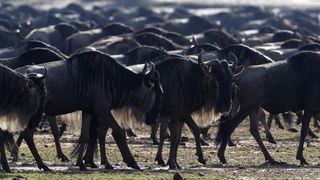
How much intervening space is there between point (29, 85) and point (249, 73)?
3.75 meters

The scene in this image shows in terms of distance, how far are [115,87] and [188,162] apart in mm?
1695

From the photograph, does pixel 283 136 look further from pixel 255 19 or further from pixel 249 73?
pixel 255 19

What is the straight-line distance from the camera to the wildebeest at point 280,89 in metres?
16.1

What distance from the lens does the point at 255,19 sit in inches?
3007

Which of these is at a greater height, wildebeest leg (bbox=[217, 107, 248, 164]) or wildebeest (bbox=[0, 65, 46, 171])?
wildebeest (bbox=[0, 65, 46, 171])

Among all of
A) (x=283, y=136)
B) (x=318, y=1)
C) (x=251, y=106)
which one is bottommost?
(x=318, y=1)

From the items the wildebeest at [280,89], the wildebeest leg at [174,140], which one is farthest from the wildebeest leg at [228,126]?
the wildebeest leg at [174,140]

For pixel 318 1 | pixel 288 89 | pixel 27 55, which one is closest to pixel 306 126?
pixel 288 89

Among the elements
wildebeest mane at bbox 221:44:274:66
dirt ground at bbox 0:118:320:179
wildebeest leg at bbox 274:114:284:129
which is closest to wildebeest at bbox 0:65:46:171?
dirt ground at bbox 0:118:320:179

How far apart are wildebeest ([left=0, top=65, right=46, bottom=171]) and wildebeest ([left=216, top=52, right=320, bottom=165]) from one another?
10.7 feet

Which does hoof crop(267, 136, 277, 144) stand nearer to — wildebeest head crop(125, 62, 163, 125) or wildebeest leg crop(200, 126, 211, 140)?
wildebeest leg crop(200, 126, 211, 140)

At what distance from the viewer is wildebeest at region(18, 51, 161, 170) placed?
14.4 m

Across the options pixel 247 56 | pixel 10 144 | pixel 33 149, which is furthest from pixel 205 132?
pixel 33 149

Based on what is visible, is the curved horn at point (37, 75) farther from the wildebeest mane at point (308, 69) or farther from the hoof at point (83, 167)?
the wildebeest mane at point (308, 69)
